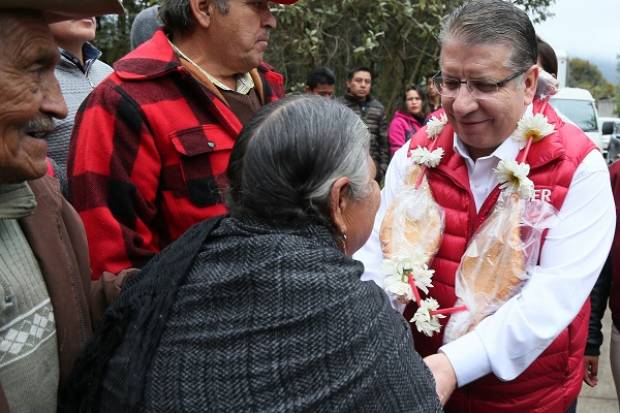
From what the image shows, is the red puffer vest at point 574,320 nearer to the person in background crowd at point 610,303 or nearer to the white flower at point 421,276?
the white flower at point 421,276

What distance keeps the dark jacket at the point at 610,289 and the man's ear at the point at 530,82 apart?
39.2 inches

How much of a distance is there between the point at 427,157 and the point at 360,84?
193 inches

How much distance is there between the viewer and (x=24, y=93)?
1245 mm

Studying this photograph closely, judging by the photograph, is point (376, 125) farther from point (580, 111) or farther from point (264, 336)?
point (580, 111)

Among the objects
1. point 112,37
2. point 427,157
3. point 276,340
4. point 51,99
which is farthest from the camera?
point 112,37

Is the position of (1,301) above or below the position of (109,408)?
above

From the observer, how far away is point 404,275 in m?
2.00

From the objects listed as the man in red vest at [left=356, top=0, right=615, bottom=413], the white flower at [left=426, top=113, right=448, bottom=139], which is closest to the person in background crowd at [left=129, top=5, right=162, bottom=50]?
the white flower at [left=426, top=113, right=448, bottom=139]

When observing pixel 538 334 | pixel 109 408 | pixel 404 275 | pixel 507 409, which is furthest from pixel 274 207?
pixel 507 409

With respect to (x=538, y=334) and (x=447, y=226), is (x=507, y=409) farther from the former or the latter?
(x=447, y=226)

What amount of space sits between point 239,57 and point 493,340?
4.20ft

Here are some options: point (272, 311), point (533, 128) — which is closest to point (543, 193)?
point (533, 128)

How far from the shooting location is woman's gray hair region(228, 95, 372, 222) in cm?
132

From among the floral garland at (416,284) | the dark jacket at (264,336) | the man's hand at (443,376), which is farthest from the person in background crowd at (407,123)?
the dark jacket at (264,336)
